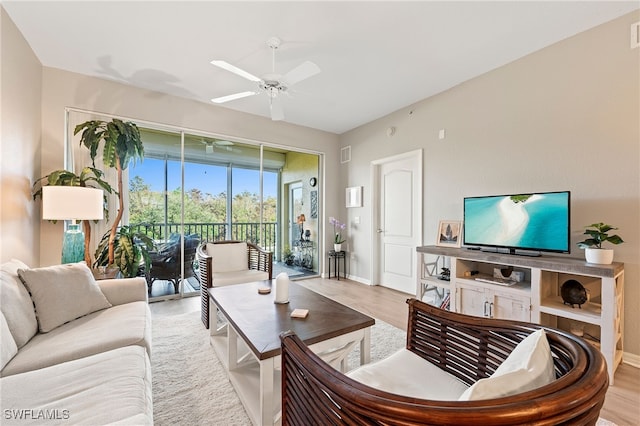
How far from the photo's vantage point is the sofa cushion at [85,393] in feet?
3.10

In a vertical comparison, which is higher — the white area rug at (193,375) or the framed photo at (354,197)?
the framed photo at (354,197)

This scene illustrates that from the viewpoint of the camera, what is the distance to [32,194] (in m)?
2.69

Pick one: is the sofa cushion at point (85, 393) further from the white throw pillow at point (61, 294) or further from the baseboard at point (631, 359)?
the baseboard at point (631, 359)

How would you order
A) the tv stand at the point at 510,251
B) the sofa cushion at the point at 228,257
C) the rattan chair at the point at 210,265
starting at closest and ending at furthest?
A: the tv stand at the point at 510,251
the rattan chair at the point at 210,265
the sofa cushion at the point at 228,257

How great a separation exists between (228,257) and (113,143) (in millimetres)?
1745

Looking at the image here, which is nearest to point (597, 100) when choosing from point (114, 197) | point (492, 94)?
point (492, 94)

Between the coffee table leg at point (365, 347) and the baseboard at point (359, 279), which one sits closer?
the coffee table leg at point (365, 347)

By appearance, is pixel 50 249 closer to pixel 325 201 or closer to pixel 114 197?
pixel 114 197

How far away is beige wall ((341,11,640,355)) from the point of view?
7.27ft

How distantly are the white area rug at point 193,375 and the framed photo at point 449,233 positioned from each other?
129 cm

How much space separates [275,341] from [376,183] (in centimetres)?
364

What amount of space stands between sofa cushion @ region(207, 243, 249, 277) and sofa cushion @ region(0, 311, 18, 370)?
1.97 meters

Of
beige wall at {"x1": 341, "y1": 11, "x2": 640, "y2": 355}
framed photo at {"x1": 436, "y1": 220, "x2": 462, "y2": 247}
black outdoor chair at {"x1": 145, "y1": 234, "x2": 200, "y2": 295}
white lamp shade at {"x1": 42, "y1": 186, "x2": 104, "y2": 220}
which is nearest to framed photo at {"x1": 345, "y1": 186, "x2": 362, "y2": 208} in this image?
beige wall at {"x1": 341, "y1": 11, "x2": 640, "y2": 355}

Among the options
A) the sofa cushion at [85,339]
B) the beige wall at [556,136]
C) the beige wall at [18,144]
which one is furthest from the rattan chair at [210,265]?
the beige wall at [556,136]
